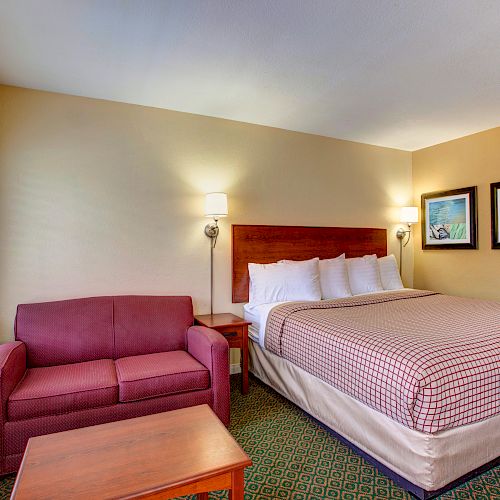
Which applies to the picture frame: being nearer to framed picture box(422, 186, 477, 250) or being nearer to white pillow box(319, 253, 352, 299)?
framed picture box(422, 186, 477, 250)

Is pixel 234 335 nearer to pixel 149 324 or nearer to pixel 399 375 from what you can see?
pixel 149 324

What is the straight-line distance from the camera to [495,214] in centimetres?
381

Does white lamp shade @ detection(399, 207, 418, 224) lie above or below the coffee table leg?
above

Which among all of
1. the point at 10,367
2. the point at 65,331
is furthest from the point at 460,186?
the point at 10,367

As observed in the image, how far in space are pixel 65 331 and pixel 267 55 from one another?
2372mm

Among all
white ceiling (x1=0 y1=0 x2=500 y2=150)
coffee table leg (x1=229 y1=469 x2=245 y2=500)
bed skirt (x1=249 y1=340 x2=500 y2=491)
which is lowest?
bed skirt (x1=249 y1=340 x2=500 y2=491)

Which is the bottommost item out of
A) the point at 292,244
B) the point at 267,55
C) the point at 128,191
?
the point at 292,244

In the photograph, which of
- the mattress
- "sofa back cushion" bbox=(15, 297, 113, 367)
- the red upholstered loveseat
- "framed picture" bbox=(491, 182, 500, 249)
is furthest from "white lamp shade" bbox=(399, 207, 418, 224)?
"sofa back cushion" bbox=(15, 297, 113, 367)

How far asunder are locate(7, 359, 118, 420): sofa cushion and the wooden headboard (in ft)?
5.21

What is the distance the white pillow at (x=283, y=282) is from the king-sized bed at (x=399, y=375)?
0.19 metres

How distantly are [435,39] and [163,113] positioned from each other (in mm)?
2189

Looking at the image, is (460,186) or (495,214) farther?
(460,186)

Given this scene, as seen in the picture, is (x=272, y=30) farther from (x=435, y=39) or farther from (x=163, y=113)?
(x=163, y=113)

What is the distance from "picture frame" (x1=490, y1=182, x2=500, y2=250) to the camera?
3788 mm
